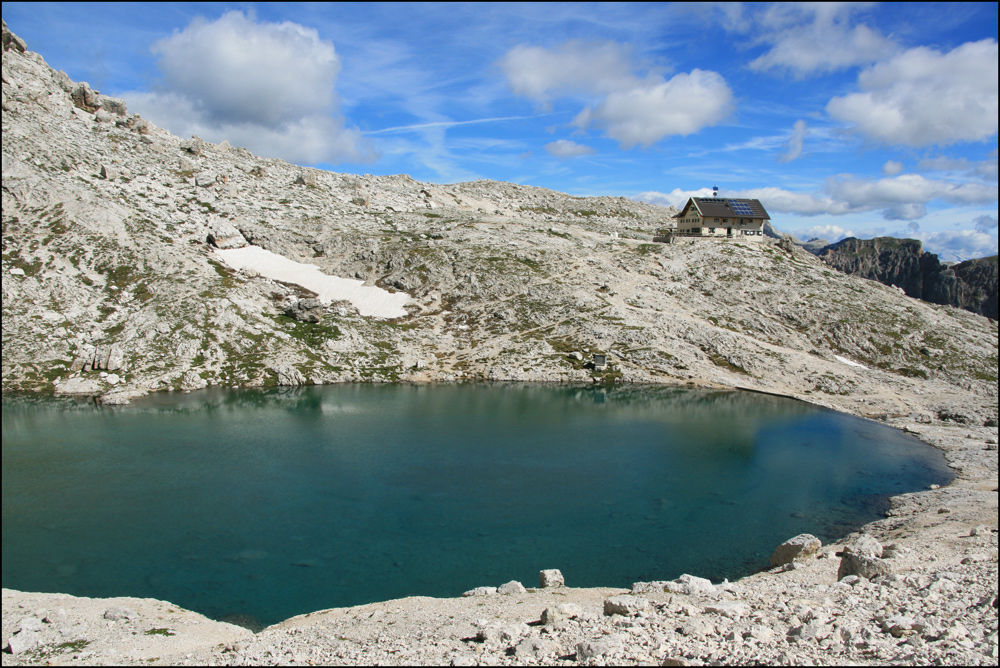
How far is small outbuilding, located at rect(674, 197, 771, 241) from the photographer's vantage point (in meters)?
143

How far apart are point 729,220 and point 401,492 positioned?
413 feet

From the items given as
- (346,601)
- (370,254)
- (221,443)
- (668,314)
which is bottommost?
(346,601)

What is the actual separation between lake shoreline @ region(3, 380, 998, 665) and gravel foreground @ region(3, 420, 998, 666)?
7cm

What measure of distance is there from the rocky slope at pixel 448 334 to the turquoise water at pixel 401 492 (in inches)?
192

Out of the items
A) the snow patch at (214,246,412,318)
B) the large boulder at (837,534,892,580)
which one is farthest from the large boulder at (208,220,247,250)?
the large boulder at (837,534,892,580)

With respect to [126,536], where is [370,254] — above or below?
above

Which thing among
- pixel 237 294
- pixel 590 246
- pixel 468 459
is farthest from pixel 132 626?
pixel 590 246

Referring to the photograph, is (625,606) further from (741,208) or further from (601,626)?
(741,208)

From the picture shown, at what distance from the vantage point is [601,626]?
22.2 m

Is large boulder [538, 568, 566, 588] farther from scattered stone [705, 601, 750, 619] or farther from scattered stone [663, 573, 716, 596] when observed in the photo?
scattered stone [705, 601, 750, 619]

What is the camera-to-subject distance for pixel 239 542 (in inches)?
1500

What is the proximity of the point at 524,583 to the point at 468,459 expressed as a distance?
23403 mm

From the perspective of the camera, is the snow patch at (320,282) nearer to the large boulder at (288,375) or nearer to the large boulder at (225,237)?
the large boulder at (225,237)

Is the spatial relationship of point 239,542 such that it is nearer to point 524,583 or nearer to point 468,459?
→ point 524,583
